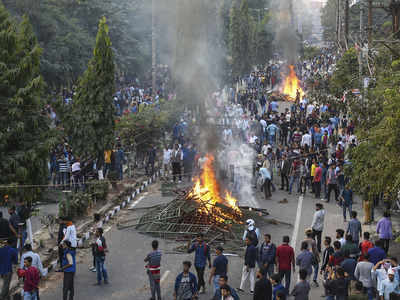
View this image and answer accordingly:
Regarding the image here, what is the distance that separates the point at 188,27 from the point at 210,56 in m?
4.99

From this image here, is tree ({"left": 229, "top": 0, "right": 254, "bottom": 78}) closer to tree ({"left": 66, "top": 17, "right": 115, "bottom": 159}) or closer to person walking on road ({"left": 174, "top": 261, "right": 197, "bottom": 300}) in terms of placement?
tree ({"left": 66, "top": 17, "right": 115, "bottom": 159})

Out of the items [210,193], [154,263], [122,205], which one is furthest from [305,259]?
[122,205]

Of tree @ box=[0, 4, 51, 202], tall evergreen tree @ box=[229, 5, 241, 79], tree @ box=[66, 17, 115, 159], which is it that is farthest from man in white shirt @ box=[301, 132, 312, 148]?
tall evergreen tree @ box=[229, 5, 241, 79]

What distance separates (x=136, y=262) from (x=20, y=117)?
4.46m

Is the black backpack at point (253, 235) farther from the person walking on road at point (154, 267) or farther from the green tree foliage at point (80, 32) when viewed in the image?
the green tree foliage at point (80, 32)

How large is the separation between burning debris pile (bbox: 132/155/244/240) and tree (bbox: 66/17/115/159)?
4.25 meters

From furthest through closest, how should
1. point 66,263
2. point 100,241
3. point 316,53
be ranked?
point 316,53 < point 100,241 < point 66,263

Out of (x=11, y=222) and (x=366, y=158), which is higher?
(x=366, y=158)

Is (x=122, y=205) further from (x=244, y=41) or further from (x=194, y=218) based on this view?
(x=244, y=41)

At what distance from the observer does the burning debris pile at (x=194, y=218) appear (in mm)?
15547

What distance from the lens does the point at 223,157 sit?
2245cm

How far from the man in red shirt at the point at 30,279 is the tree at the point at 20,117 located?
3.94 metres

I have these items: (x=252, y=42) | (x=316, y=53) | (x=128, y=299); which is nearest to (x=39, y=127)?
(x=128, y=299)

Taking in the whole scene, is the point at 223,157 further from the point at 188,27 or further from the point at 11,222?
the point at 11,222
